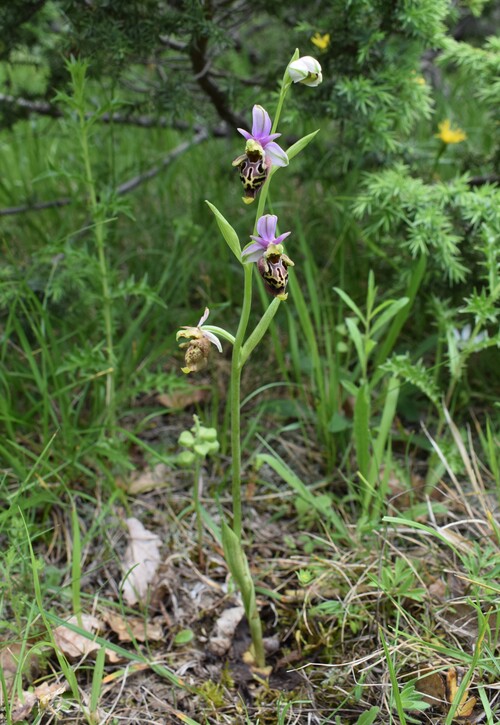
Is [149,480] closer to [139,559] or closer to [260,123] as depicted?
[139,559]

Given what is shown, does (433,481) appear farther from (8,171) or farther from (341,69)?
(8,171)

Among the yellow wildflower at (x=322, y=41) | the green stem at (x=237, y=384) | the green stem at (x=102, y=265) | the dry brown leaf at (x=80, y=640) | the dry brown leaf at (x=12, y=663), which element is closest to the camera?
the green stem at (x=237, y=384)

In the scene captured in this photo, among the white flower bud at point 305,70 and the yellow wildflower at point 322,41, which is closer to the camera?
the white flower bud at point 305,70

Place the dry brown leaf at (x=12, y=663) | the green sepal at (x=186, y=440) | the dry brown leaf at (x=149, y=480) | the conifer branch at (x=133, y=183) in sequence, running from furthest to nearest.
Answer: the conifer branch at (x=133, y=183) → the dry brown leaf at (x=149, y=480) → the green sepal at (x=186, y=440) → the dry brown leaf at (x=12, y=663)

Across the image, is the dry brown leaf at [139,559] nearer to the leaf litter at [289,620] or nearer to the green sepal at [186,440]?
the leaf litter at [289,620]

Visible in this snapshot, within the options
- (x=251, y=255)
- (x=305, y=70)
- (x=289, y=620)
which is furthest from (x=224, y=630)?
(x=305, y=70)

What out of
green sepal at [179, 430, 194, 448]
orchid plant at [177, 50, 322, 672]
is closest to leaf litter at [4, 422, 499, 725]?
green sepal at [179, 430, 194, 448]

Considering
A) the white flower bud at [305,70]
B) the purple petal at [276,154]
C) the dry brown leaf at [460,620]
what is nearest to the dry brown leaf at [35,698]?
the dry brown leaf at [460,620]

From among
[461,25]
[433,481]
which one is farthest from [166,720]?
[461,25]
